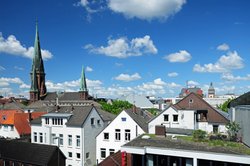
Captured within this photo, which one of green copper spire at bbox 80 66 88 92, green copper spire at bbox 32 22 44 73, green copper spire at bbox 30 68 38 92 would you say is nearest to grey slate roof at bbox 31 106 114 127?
green copper spire at bbox 80 66 88 92

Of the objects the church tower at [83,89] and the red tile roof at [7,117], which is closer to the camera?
the red tile roof at [7,117]

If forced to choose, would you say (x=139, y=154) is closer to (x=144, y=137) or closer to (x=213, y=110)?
(x=144, y=137)

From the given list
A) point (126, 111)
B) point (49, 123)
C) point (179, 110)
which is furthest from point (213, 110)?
point (49, 123)

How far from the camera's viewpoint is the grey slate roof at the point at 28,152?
36.2 m

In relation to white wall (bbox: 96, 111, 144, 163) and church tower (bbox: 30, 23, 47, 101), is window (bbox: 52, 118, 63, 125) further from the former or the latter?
church tower (bbox: 30, 23, 47, 101)

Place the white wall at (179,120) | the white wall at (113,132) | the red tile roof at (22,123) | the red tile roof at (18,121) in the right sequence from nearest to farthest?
the white wall at (179,120) → the white wall at (113,132) → the red tile roof at (22,123) → the red tile roof at (18,121)

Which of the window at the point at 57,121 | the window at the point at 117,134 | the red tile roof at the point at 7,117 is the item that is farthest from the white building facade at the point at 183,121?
the red tile roof at the point at 7,117

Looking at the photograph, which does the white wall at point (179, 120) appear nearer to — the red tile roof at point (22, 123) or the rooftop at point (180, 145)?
the rooftop at point (180, 145)

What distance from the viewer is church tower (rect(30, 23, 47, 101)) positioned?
129 metres

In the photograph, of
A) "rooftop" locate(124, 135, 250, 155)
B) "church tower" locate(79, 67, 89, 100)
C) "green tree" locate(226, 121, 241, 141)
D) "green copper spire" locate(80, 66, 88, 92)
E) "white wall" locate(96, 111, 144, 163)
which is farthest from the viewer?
"green copper spire" locate(80, 66, 88, 92)

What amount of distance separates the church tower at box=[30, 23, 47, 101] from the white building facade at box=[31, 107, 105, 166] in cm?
8694

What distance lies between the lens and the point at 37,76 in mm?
134625

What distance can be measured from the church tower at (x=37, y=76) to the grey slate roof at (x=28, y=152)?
90028 millimetres

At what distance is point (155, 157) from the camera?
24531 mm
